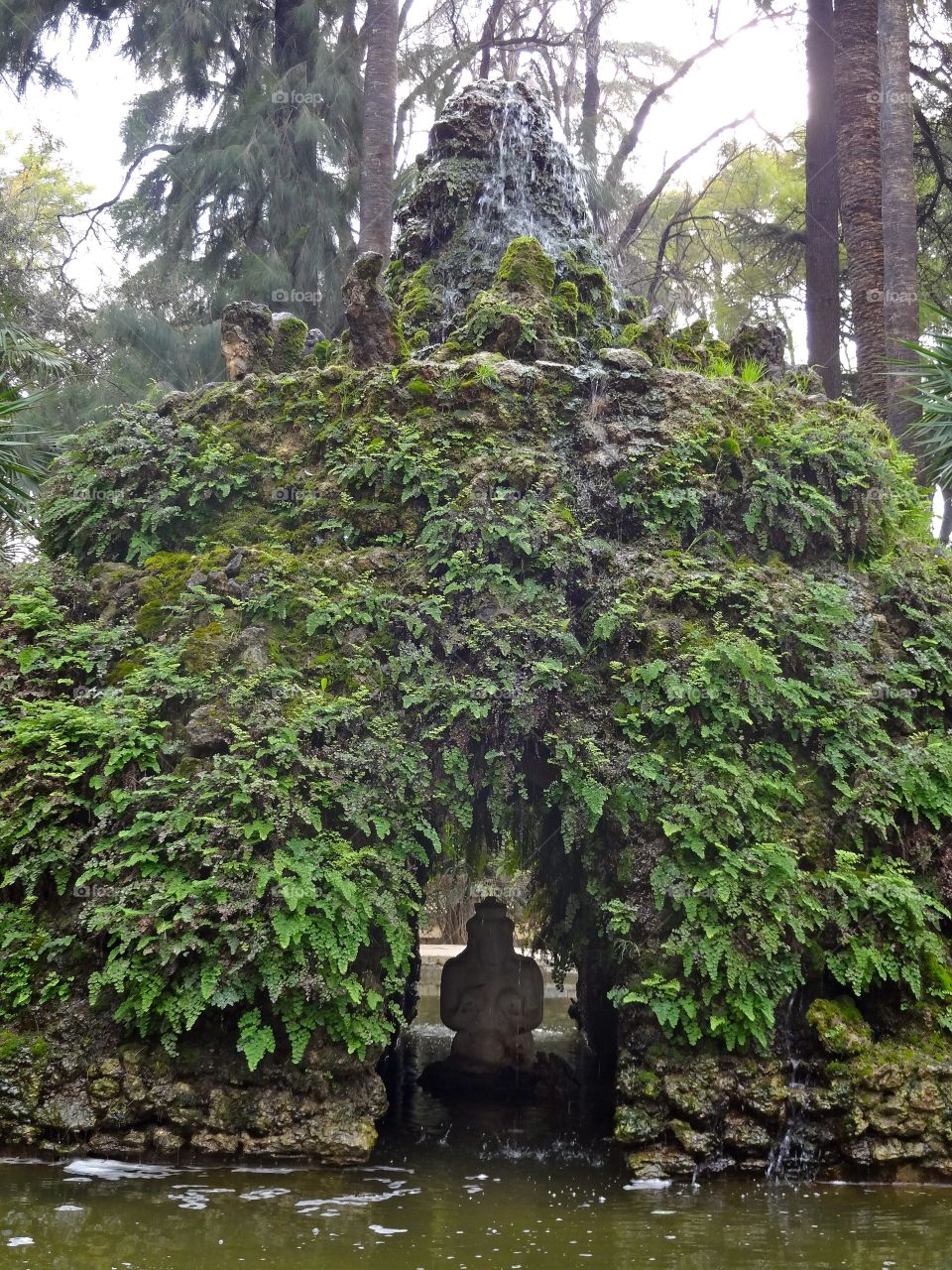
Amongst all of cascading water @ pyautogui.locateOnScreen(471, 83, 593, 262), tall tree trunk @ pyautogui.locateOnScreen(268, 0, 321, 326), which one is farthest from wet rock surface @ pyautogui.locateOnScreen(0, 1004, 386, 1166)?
tall tree trunk @ pyautogui.locateOnScreen(268, 0, 321, 326)

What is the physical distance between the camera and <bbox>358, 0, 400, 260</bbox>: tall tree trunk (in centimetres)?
1577

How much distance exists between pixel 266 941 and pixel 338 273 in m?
13.8

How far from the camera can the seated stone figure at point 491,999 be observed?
10.3 m

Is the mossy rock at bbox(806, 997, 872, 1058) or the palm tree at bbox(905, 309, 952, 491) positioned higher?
the palm tree at bbox(905, 309, 952, 491)

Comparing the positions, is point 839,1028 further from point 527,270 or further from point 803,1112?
point 527,270

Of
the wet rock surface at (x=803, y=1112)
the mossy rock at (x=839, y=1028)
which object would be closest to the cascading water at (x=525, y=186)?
the mossy rock at (x=839, y=1028)

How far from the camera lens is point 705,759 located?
800 centimetres

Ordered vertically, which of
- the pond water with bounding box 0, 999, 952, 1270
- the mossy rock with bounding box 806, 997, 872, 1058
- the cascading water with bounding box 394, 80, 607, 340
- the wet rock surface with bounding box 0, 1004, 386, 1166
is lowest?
the pond water with bounding box 0, 999, 952, 1270

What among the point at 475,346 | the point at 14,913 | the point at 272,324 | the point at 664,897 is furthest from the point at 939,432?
the point at 14,913

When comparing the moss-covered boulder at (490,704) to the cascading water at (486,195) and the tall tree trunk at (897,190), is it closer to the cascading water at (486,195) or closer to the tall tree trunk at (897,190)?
the cascading water at (486,195)

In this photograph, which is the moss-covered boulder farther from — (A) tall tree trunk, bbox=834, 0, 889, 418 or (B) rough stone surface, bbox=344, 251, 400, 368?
(A) tall tree trunk, bbox=834, 0, 889, 418

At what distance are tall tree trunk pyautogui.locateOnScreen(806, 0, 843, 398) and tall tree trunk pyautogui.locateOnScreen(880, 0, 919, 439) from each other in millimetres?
2993

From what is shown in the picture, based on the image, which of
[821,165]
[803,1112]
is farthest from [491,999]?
[821,165]

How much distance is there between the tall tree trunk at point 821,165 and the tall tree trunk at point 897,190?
2993 millimetres
